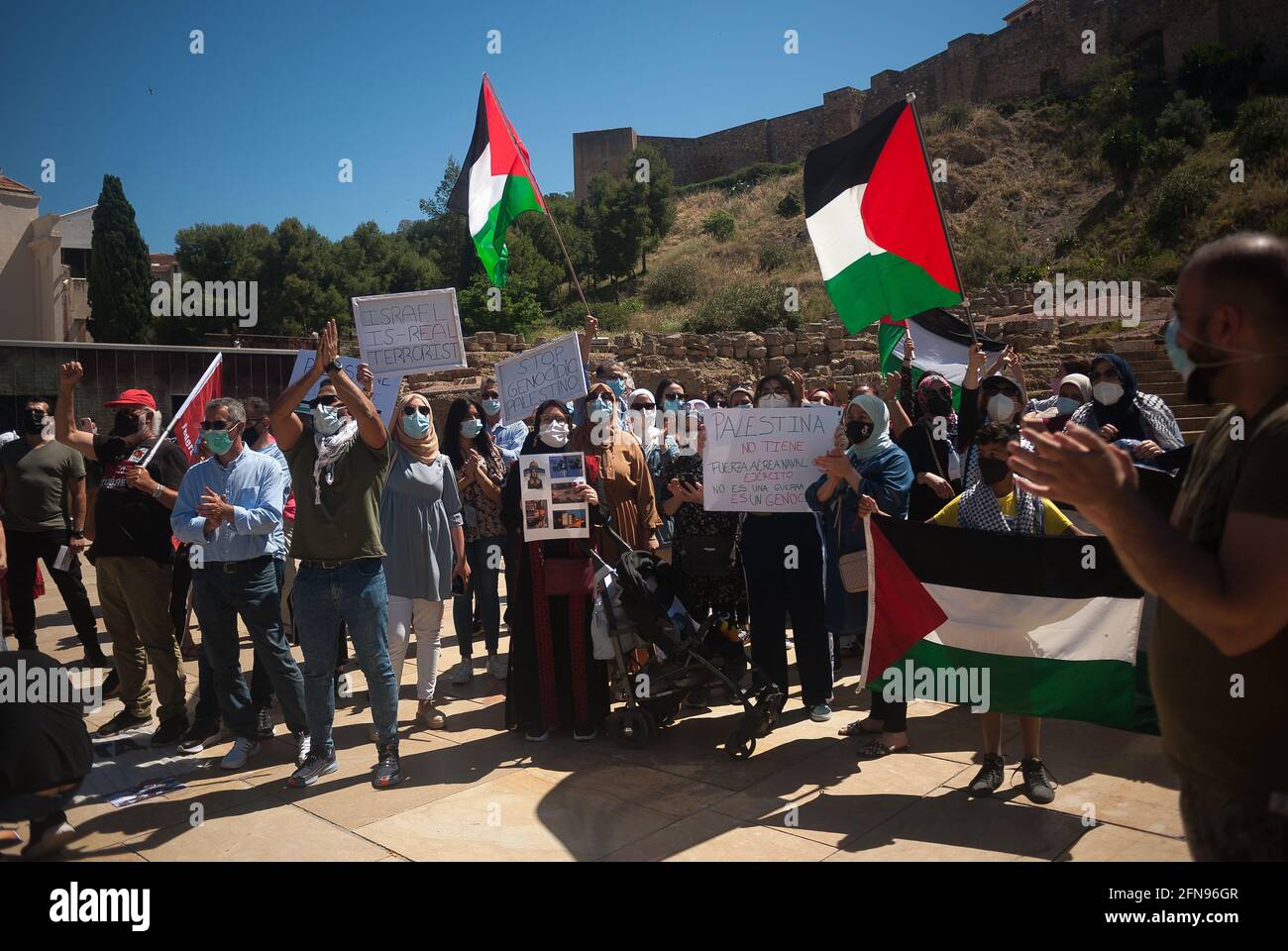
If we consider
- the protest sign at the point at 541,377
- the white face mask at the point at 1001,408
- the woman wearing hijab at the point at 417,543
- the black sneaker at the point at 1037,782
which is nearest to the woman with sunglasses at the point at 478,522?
the protest sign at the point at 541,377

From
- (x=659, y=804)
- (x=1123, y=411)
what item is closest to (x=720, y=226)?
(x=1123, y=411)

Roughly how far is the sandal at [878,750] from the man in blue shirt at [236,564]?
A: 10.4ft

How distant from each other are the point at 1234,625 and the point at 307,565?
4.43 meters

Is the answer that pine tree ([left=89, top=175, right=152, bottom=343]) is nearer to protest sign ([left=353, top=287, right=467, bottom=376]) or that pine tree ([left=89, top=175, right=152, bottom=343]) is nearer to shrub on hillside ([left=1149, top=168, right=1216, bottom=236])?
shrub on hillside ([left=1149, top=168, right=1216, bottom=236])

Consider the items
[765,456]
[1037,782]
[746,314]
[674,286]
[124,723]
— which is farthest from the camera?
[674,286]

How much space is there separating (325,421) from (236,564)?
1.01 m

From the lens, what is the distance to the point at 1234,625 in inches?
71.3

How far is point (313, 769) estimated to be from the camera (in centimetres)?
505

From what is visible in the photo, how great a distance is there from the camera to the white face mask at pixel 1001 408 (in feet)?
18.3

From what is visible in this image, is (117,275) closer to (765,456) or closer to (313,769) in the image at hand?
(313,769)

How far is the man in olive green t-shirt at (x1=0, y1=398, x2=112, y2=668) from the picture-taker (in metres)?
7.14

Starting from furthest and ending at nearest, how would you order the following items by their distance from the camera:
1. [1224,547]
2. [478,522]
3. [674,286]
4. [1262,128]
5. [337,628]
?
[674,286], [1262,128], [478,522], [337,628], [1224,547]

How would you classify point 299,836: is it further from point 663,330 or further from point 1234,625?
point 663,330

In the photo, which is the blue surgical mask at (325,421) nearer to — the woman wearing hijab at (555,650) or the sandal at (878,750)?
the woman wearing hijab at (555,650)
